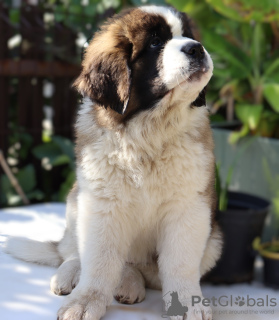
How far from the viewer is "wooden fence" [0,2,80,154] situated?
442 centimetres

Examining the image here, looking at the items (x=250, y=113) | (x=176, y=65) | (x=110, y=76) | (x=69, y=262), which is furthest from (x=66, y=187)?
(x=176, y=65)

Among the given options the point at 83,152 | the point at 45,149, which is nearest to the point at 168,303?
the point at 83,152

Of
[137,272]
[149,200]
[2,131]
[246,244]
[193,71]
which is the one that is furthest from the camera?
[2,131]

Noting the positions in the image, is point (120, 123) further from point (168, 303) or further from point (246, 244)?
point (246, 244)

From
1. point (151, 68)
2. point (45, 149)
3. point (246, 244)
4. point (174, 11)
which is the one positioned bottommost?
point (45, 149)

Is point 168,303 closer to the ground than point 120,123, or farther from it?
closer to the ground

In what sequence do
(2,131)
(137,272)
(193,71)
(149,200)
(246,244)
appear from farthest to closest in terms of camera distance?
(2,131)
(246,244)
(137,272)
(149,200)
(193,71)

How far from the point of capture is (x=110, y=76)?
2033mm

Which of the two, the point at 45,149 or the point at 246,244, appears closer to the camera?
the point at 246,244

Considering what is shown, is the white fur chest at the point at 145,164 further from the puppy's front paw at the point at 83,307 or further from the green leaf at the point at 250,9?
the green leaf at the point at 250,9

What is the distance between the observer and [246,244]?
8.94 ft

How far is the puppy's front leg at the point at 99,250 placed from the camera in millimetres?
2104

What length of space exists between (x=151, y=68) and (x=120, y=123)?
0.28 m

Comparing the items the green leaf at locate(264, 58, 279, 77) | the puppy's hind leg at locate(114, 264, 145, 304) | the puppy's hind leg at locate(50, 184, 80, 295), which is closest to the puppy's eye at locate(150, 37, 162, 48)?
the puppy's hind leg at locate(50, 184, 80, 295)
